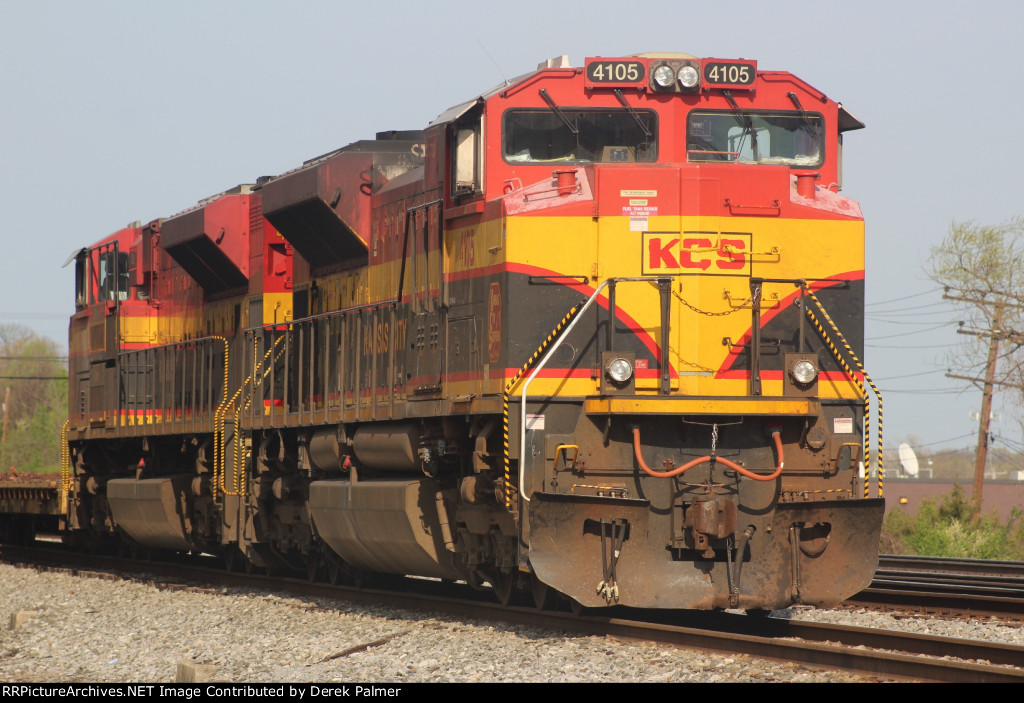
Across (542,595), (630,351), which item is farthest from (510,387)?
(542,595)

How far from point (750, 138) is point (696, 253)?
1.17m

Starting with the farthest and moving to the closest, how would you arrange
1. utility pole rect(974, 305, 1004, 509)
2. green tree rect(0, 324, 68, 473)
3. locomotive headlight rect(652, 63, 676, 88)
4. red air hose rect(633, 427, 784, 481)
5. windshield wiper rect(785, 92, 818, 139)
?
green tree rect(0, 324, 68, 473), utility pole rect(974, 305, 1004, 509), windshield wiper rect(785, 92, 818, 139), locomotive headlight rect(652, 63, 676, 88), red air hose rect(633, 427, 784, 481)

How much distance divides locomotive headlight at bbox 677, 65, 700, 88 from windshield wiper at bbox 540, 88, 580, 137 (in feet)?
2.92

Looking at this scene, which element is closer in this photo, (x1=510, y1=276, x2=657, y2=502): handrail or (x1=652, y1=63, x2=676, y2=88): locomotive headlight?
(x1=510, y1=276, x2=657, y2=502): handrail

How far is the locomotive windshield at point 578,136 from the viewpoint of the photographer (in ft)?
34.8

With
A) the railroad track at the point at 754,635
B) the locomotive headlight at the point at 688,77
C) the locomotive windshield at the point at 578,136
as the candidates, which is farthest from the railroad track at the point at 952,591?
the locomotive headlight at the point at 688,77

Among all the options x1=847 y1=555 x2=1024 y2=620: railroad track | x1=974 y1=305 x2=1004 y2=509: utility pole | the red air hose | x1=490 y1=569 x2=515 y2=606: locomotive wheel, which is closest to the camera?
the red air hose

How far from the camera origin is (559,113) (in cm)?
1058

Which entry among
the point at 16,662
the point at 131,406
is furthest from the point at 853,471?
the point at 131,406

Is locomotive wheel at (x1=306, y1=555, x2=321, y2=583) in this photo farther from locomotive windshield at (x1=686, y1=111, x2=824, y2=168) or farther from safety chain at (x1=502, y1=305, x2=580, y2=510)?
locomotive windshield at (x1=686, y1=111, x2=824, y2=168)

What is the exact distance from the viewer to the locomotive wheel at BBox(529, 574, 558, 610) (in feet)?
36.1

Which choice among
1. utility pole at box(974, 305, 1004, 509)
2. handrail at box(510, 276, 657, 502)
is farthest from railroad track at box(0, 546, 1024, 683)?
utility pole at box(974, 305, 1004, 509)

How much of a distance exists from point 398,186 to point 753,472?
4.80m

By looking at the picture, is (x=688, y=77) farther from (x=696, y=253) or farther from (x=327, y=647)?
(x=327, y=647)
